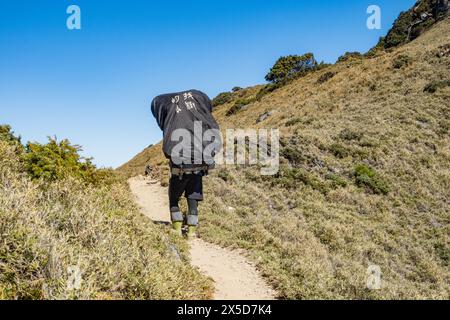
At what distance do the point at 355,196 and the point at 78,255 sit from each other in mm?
15106

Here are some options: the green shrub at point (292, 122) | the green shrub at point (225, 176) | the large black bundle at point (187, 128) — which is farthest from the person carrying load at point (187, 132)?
the green shrub at point (292, 122)

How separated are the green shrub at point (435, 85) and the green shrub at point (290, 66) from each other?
85.6ft

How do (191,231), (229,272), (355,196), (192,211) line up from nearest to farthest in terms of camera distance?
(229,272) < (192,211) < (191,231) < (355,196)

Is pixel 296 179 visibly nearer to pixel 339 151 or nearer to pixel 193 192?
pixel 339 151

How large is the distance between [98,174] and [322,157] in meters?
13.0

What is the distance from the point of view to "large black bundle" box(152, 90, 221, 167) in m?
7.29

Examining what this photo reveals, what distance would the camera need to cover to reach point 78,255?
4.43 meters

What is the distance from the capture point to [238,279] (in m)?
6.49

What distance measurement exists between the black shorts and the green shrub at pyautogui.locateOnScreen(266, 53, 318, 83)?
5059 centimetres

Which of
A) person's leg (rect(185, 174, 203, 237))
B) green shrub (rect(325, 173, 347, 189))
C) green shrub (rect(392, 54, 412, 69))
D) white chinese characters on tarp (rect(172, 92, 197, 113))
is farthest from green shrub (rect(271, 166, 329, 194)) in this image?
green shrub (rect(392, 54, 412, 69))

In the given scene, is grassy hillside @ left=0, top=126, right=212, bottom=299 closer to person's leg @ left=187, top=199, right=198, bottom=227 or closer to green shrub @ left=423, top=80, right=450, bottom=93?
person's leg @ left=187, top=199, right=198, bottom=227

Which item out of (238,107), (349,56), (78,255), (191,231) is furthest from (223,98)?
(78,255)
